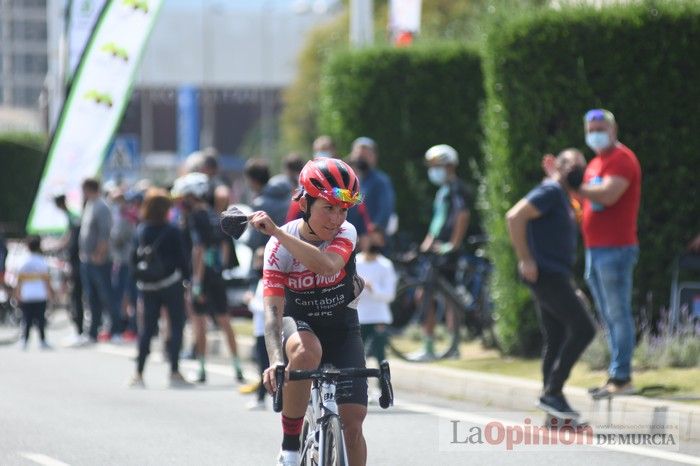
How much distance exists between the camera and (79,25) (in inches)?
858

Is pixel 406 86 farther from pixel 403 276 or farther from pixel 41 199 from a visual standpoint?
pixel 41 199

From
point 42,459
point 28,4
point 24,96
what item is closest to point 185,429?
point 42,459

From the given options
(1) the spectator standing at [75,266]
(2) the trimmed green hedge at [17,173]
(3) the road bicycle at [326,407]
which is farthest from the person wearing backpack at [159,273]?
(2) the trimmed green hedge at [17,173]

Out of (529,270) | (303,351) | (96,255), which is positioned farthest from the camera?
(96,255)

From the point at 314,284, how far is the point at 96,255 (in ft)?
39.3

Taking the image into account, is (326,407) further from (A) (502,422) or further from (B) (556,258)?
(A) (502,422)

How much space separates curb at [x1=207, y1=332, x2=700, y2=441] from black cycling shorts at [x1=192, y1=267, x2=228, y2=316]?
1.71m

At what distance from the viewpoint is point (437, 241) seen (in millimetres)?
16188

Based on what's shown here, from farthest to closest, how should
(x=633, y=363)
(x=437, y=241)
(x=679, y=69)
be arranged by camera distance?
(x=437, y=241)
(x=679, y=69)
(x=633, y=363)

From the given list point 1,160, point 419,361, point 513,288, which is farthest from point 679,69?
point 1,160

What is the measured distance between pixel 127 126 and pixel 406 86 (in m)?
84.0

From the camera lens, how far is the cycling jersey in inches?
294

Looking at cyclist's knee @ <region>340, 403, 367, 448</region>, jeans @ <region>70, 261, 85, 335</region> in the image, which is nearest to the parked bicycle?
jeans @ <region>70, 261, 85, 335</region>

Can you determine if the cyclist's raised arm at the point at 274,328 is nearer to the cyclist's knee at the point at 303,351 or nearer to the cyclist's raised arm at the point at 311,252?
the cyclist's knee at the point at 303,351
